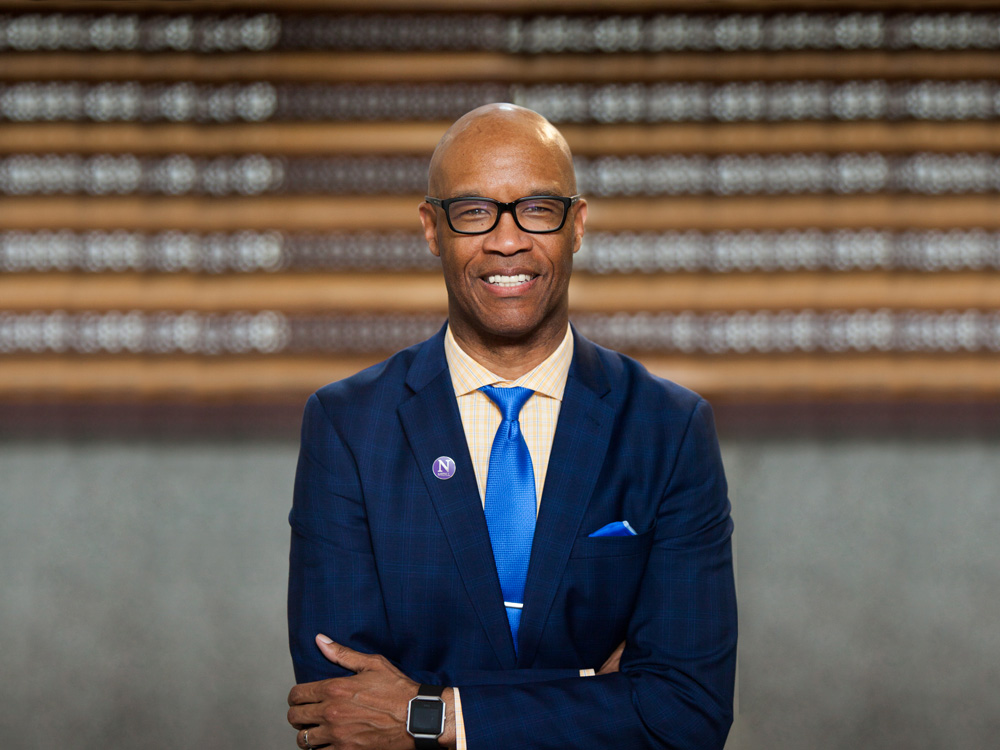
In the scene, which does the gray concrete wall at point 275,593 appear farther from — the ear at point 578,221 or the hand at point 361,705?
the ear at point 578,221

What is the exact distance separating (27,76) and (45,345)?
3.46 ft

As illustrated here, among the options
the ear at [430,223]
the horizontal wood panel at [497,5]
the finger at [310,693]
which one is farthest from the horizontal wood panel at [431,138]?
the finger at [310,693]

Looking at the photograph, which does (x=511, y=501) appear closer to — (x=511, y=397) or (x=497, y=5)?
(x=511, y=397)

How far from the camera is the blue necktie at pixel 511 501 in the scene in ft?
3.90

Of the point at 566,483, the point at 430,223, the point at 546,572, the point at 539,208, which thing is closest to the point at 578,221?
the point at 539,208

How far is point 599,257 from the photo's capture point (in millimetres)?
3455

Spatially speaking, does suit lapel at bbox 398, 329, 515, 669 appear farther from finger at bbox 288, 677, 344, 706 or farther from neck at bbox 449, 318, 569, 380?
finger at bbox 288, 677, 344, 706

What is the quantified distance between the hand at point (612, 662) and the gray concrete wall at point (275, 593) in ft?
4.01

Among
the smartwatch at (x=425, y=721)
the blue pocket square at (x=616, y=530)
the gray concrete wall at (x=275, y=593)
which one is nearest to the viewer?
the smartwatch at (x=425, y=721)

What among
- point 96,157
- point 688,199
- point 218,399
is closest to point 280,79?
point 96,157

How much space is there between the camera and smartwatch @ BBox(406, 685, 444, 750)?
1089 millimetres

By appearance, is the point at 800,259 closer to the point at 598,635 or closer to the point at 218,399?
the point at 218,399

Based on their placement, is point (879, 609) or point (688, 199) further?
point (688, 199)

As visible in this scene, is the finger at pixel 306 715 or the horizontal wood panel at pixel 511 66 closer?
the finger at pixel 306 715
